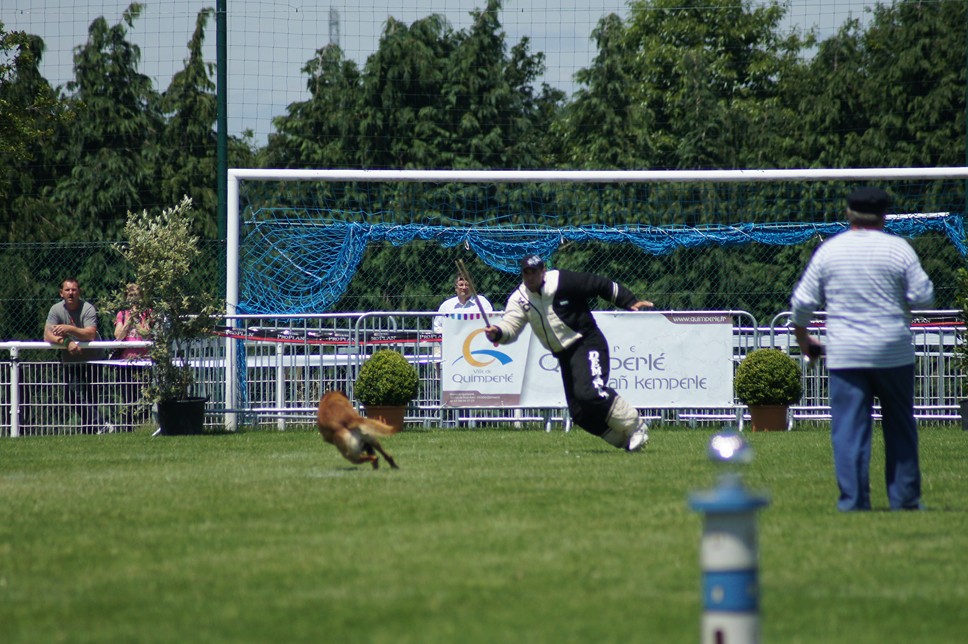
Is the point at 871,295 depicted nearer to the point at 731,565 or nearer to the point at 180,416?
the point at 731,565

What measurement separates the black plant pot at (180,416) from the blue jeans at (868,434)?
9.55m

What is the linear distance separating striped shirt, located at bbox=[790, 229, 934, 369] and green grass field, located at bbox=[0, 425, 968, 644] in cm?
90

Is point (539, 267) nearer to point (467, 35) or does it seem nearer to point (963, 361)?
point (963, 361)

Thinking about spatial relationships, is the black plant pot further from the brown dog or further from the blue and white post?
the blue and white post

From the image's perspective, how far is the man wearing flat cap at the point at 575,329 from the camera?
1180 centimetres

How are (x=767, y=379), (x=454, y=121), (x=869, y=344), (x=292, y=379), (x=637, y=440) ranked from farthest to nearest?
(x=454, y=121) → (x=292, y=379) → (x=767, y=379) → (x=637, y=440) → (x=869, y=344)

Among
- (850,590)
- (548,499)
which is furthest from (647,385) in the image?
(850,590)

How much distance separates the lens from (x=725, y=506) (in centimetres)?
347

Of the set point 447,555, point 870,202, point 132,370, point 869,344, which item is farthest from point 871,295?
point 132,370

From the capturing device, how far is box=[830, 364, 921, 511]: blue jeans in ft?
25.0

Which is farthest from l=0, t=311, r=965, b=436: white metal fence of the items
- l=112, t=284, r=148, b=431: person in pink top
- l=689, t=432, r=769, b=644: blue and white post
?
l=689, t=432, r=769, b=644: blue and white post

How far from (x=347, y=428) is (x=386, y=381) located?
5346 millimetres

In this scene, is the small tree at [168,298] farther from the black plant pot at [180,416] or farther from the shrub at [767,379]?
the shrub at [767,379]

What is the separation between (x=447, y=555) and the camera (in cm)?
611
